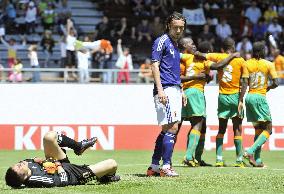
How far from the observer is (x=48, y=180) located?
12258mm

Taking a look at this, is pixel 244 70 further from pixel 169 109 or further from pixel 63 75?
pixel 63 75

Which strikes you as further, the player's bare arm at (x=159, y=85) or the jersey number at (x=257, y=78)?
the jersey number at (x=257, y=78)

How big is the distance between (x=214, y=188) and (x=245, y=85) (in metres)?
5.09

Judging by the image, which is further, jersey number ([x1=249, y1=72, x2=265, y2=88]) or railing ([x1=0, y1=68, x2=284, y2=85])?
railing ([x1=0, y1=68, x2=284, y2=85])

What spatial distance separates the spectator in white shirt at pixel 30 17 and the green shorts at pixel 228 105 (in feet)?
49.0

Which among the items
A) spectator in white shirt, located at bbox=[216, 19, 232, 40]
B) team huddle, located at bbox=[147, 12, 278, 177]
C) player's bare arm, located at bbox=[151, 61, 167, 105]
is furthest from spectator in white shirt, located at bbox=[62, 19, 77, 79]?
→ player's bare arm, located at bbox=[151, 61, 167, 105]

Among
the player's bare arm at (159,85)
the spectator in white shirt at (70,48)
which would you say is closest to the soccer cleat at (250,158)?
the player's bare arm at (159,85)

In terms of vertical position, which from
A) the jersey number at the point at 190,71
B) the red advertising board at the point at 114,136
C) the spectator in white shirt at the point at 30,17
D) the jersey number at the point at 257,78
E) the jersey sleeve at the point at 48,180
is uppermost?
the spectator in white shirt at the point at 30,17

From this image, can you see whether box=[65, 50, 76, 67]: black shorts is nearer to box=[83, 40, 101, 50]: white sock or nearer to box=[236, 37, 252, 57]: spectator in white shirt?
box=[83, 40, 101, 50]: white sock

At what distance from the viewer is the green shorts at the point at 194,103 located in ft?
56.6

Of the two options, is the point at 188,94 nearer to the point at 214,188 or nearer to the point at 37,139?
the point at 214,188

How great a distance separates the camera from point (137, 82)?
25.1 metres

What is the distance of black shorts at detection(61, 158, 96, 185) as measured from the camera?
12.4 meters

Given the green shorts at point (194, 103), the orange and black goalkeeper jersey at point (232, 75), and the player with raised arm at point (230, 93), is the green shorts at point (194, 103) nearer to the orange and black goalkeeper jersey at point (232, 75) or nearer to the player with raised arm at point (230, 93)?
the player with raised arm at point (230, 93)
